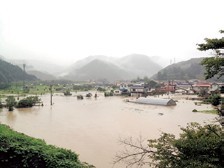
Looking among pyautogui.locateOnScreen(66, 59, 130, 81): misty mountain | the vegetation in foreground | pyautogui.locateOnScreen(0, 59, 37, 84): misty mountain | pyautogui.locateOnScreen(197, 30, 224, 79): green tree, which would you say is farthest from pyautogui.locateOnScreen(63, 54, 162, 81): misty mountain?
pyautogui.locateOnScreen(197, 30, 224, 79): green tree

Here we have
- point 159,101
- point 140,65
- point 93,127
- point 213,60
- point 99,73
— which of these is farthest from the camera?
point 140,65

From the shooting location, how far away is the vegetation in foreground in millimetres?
6973

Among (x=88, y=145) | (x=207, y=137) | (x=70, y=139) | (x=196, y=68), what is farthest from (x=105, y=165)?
(x=196, y=68)

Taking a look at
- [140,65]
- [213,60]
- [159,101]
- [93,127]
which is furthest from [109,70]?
[213,60]

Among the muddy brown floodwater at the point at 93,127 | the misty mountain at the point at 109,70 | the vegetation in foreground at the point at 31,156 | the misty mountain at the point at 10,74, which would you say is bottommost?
the muddy brown floodwater at the point at 93,127

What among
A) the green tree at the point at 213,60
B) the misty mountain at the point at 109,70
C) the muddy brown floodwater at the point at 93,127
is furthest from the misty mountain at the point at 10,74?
the green tree at the point at 213,60

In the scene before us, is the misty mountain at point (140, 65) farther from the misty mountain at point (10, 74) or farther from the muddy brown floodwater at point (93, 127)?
the muddy brown floodwater at point (93, 127)

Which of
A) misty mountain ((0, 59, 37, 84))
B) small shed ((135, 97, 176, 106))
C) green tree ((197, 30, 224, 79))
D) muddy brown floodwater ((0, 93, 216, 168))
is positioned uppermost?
misty mountain ((0, 59, 37, 84))

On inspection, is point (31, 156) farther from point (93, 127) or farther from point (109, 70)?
point (109, 70)

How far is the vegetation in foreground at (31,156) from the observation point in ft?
22.9

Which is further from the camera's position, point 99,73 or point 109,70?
point 109,70

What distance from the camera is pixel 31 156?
7.12 meters

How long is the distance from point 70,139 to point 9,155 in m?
4.52

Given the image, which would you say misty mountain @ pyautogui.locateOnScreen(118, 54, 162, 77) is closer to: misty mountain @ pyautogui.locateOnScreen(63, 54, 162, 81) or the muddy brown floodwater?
misty mountain @ pyautogui.locateOnScreen(63, 54, 162, 81)
